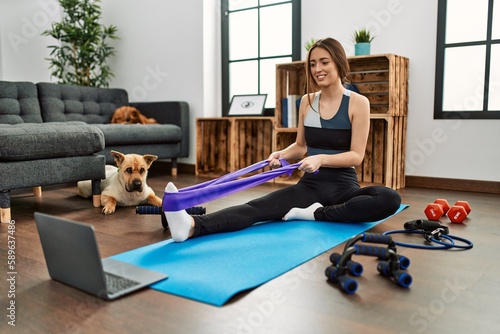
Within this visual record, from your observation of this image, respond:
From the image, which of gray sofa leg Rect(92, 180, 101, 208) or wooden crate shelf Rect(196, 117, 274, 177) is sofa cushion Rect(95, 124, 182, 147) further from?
gray sofa leg Rect(92, 180, 101, 208)

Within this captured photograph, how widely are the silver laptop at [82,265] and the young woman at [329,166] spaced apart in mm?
553

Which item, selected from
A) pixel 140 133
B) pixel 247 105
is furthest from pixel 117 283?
pixel 247 105

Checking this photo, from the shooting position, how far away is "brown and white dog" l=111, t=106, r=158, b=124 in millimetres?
4441

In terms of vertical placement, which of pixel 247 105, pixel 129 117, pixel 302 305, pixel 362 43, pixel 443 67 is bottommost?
pixel 302 305

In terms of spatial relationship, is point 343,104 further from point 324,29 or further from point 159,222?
point 324,29

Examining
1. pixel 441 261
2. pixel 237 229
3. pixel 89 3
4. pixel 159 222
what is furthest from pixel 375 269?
pixel 89 3

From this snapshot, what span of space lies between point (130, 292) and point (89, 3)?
4506 mm

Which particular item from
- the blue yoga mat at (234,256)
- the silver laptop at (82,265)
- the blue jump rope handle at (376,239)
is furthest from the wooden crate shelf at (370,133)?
the silver laptop at (82,265)

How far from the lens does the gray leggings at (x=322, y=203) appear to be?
198cm

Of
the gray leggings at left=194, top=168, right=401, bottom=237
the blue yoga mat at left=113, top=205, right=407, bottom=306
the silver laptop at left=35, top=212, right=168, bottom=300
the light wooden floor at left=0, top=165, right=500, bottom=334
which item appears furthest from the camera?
the gray leggings at left=194, top=168, right=401, bottom=237

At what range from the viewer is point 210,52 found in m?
4.59

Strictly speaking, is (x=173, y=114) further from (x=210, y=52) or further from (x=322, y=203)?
(x=322, y=203)

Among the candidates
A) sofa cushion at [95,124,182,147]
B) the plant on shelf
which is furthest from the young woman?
the plant on shelf

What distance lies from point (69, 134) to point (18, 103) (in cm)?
159
